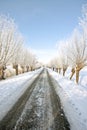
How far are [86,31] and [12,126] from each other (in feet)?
53.6

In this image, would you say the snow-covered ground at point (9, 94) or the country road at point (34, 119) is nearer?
the country road at point (34, 119)

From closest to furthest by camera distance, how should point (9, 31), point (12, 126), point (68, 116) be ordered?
point (12, 126) < point (68, 116) < point (9, 31)

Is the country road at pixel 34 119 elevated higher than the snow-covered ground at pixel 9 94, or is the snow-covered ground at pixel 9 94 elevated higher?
the snow-covered ground at pixel 9 94

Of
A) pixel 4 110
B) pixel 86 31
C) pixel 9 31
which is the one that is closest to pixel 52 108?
pixel 4 110

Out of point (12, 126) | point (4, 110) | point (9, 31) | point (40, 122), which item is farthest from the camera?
point (9, 31)

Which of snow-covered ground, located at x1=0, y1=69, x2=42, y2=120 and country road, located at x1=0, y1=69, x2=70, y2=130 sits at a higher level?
snow-covered ground, located at x1=0, y1=69, x2=42, y2=120

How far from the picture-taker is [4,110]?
22.8 ft

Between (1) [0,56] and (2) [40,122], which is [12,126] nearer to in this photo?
(2) [40,122]

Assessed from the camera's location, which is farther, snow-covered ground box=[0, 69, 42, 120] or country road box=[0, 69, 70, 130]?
snow-covered ground box=[0, 69, 42, 120]

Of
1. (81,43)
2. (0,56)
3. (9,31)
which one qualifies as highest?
(9,31)

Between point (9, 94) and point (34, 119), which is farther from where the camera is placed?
point (9, 94)

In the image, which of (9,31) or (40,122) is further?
(9,31)

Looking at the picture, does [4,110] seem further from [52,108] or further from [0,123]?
[52,108]

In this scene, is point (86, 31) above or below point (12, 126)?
above
